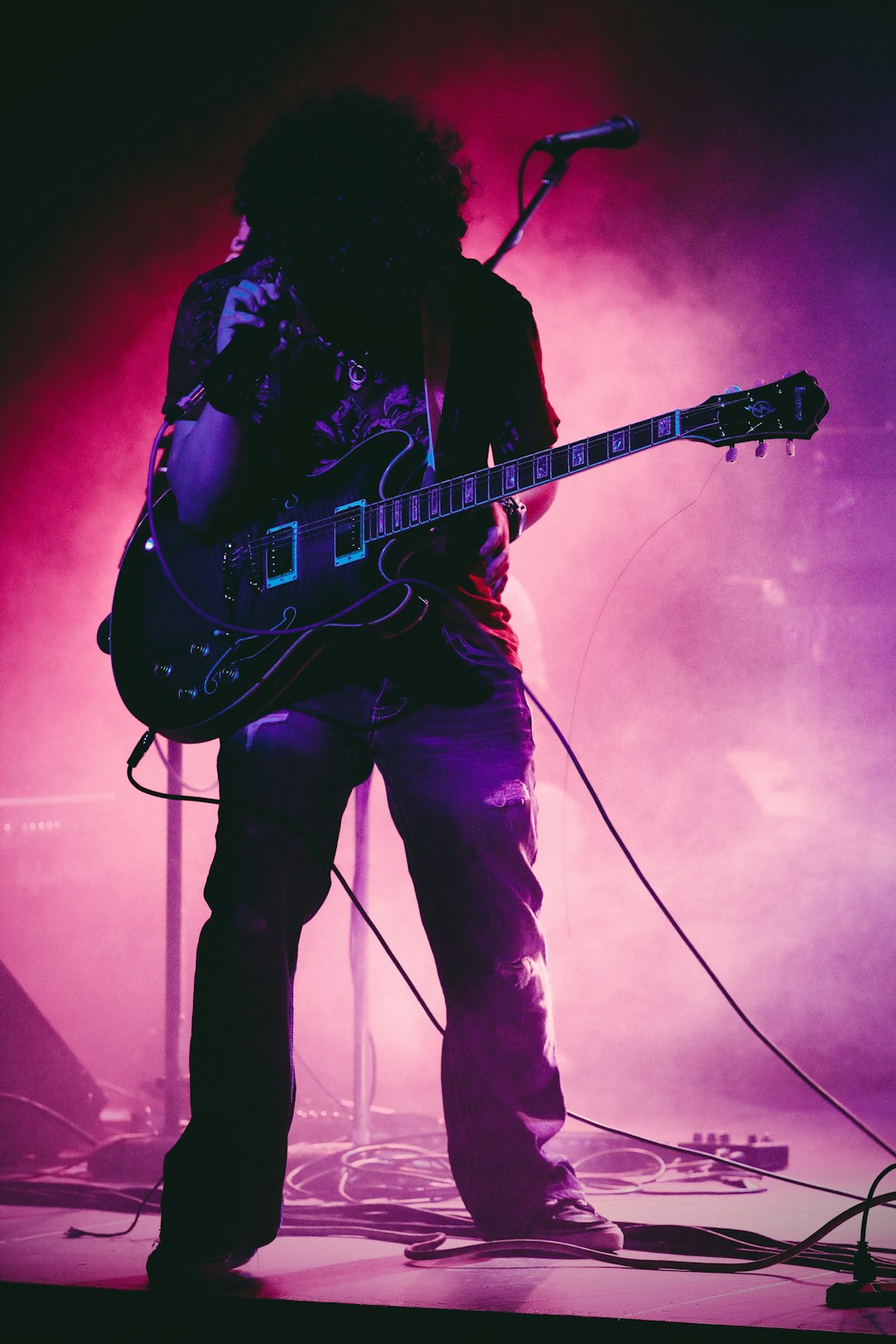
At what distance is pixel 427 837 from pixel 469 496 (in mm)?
534

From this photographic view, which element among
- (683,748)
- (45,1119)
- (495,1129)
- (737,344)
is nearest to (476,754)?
(495,1129)

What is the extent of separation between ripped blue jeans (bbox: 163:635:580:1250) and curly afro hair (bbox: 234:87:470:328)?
2.12ft

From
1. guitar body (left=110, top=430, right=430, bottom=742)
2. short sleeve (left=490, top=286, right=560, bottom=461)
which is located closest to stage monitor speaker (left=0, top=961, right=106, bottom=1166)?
guitar body (left=110, top=430, right=430, bottom=742)

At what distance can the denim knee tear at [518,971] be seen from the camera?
176 centimetres

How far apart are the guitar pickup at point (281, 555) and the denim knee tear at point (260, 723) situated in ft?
0.69

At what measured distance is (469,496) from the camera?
1750 mm

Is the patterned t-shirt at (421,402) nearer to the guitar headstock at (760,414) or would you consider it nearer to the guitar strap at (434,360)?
the guitar strap at (434,360)

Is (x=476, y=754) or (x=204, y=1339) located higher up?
(x=476, y=754)

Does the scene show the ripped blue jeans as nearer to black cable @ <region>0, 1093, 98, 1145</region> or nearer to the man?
the man

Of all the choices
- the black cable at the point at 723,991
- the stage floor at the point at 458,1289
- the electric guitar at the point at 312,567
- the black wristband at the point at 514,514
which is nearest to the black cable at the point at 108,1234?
the stage floor at the point at 458,1289

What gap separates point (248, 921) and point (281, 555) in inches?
23.1

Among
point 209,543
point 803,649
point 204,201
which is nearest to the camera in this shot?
point 209,543

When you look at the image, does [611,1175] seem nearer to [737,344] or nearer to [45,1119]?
[45,1119]

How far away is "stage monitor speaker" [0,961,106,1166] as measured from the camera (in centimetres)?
247
